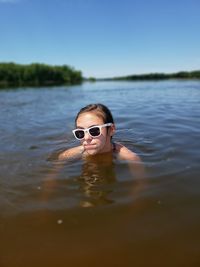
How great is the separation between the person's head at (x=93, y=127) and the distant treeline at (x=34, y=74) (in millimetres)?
84658

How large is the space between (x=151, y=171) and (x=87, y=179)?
32.6 inches

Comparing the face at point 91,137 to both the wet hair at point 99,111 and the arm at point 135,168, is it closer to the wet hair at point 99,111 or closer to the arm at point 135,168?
the wet hair at point 99,111

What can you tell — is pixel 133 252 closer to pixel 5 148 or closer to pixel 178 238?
pixel 178 238

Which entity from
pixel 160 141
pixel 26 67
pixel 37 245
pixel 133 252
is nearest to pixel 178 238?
pixel 133 252

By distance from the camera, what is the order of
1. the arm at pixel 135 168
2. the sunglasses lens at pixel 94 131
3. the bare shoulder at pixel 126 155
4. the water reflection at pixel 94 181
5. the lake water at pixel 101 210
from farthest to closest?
the bare shoulder at pixel 126 155, the sunglasses lens at pixel 94 131, the arm at pixel 135 168, the water reflection at pixel 94 181, the lake water at pixel 101 210

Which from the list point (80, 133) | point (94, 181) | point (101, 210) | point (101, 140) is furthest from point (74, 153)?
point (101, 210)

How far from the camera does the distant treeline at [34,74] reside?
303 ft

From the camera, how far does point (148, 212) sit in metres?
3.33

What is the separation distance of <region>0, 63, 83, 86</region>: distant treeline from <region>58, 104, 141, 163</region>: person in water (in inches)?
3328

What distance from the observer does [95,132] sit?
478 centimetres

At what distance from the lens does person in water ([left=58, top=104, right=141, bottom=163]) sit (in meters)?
4.79

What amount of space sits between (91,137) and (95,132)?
0.10 metres

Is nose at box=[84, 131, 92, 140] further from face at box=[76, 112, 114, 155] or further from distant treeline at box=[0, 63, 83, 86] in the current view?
distant treeline at box=[0, 63, 83, 86]

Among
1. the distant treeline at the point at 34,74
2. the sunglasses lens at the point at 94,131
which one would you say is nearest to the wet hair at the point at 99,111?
the sunglasses lens at the point at 94,131
